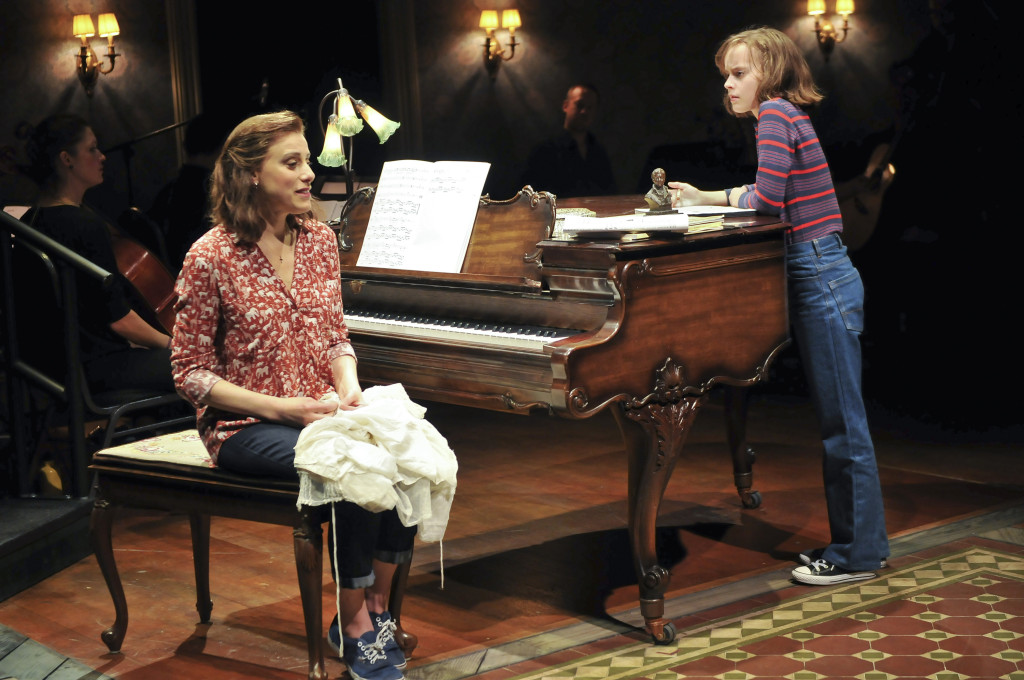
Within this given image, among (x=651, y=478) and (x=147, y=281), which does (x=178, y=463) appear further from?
(x=147, y=281)

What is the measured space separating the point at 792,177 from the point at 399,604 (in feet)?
5.29

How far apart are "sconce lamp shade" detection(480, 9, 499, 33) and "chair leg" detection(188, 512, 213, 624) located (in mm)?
3835

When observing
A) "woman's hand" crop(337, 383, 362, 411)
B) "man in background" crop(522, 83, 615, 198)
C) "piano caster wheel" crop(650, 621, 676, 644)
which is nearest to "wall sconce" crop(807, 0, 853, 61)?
"man in background" crop(522, 83, 615, 198)

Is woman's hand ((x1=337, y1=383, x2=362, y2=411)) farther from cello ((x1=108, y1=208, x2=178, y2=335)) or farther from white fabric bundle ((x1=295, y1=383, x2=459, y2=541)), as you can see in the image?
cello ((x1=108, y1=208, x2=178, y2=335))

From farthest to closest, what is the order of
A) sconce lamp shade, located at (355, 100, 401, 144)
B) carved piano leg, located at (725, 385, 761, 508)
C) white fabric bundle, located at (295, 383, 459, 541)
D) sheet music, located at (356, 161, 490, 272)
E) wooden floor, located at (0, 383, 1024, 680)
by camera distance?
carved piano leg, located at (725, 385, 761, 508) → sconce lamp shade, located at (355, 100, 401, 144) → sheet music, located at (356, 161, 490, 272) → wooden floor, located at (0, 383, 1024, 680) → white fabric bundle, located at (295, 383, 459, 541)

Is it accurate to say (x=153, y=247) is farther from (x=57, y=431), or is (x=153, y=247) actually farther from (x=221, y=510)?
(x=221, y=510)

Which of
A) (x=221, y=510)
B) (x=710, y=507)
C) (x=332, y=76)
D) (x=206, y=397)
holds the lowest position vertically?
(x=710, y=507)

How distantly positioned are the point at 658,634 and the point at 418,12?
412cm

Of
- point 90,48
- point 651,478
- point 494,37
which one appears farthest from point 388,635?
point 494,37

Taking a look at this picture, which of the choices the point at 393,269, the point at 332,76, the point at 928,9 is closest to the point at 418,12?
the point at 332,76

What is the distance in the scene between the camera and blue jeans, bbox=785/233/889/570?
11.7 feet

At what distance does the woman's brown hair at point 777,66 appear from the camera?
3.53 m

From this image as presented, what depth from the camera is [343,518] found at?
9.35 feet

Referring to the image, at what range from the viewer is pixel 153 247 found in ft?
19.1
